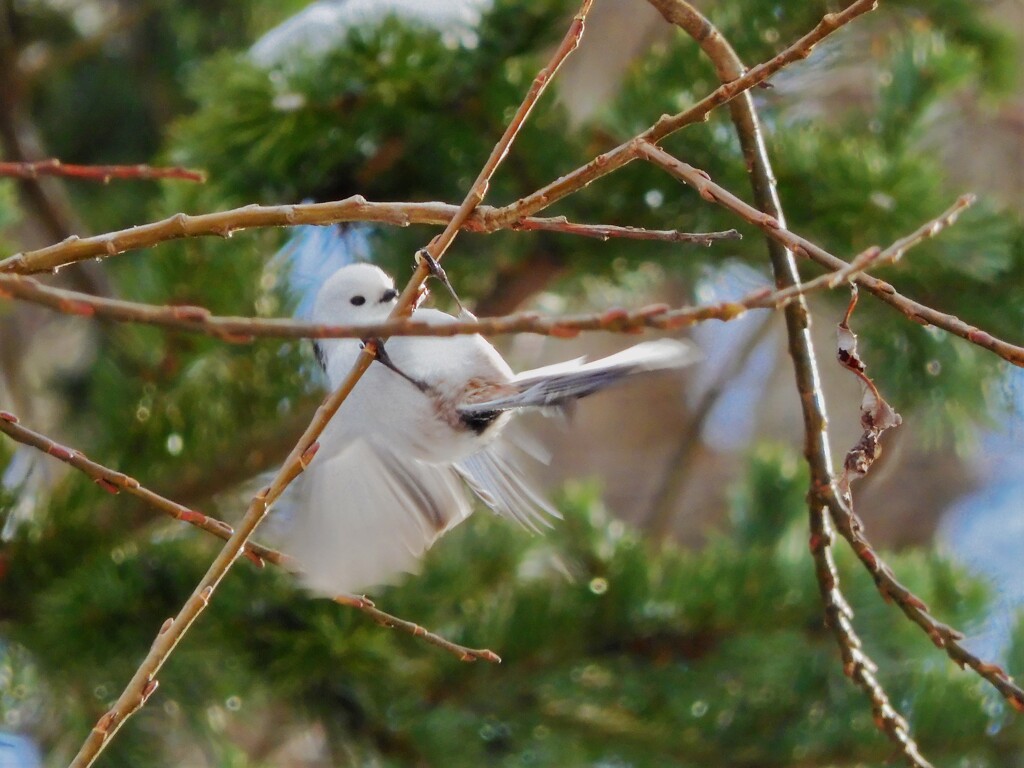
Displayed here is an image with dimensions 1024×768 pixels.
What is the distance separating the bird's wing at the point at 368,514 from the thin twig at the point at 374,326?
32 cm

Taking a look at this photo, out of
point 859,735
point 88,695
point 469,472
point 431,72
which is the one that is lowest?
point 88,695

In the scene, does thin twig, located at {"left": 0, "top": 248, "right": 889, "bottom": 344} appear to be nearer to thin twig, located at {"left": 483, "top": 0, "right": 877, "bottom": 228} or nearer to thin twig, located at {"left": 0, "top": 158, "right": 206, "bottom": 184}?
thin twig, located at {"left": 483, "top": 0, "right": 877, "bottom": 228}

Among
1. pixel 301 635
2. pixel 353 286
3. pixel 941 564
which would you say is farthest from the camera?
pixel 941 564

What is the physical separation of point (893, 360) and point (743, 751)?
0.31 meters

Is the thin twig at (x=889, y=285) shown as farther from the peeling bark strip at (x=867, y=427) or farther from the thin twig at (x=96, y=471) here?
the thin twig at (x=96, y=471)

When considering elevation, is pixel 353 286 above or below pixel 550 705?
above

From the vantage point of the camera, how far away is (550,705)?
2.85 feet

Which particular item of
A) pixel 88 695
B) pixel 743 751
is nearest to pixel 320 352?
pixel 88 695

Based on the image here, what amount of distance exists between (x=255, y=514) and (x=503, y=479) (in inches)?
11.2

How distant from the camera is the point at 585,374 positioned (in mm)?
441

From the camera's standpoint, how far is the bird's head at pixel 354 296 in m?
0.59

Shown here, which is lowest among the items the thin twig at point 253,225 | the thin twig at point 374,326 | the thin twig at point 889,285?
the thin twig at point 253,225

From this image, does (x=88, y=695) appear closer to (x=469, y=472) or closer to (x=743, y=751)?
(x=469, y=472)

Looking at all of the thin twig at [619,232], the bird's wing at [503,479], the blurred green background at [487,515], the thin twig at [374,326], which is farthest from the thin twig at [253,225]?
the blurred green background at [487,515]
